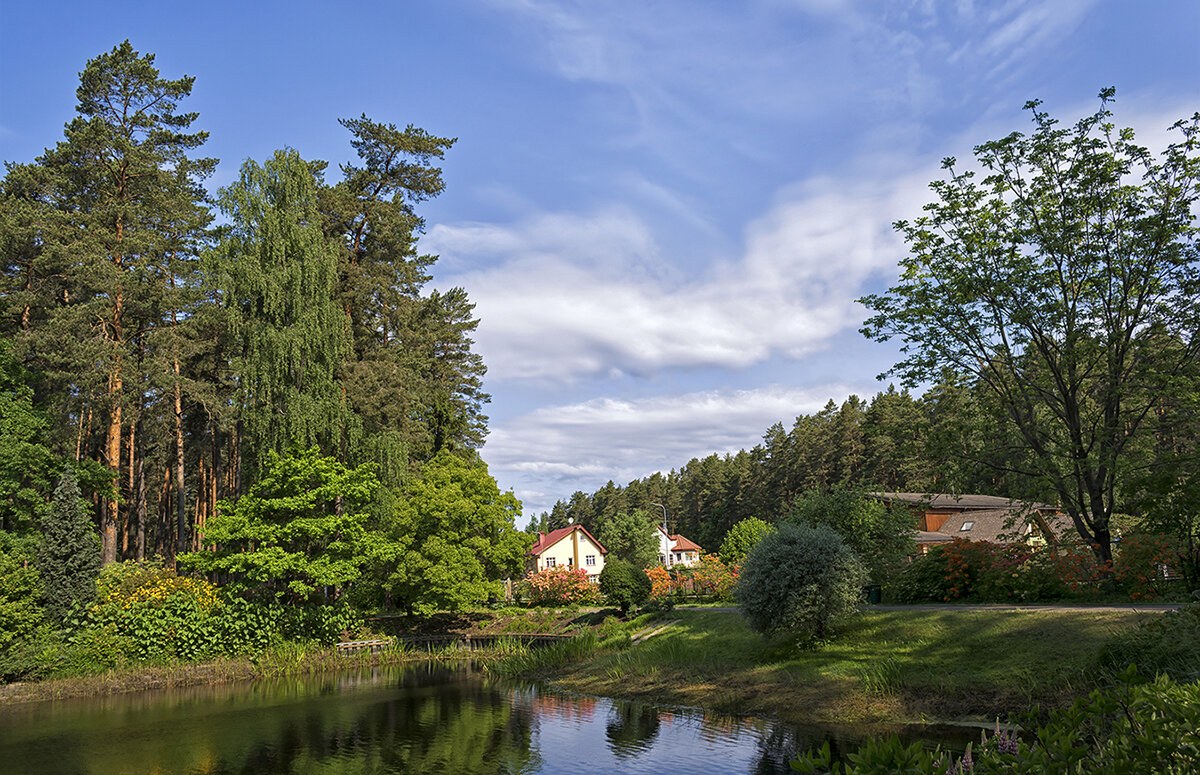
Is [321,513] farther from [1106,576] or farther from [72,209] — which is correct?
[1106,576]

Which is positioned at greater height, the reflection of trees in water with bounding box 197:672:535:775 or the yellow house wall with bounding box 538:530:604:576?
the yellow house wall with bounding box 538:530:604:576

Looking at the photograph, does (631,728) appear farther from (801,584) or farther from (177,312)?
(177,312)

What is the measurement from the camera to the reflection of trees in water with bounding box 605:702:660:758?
638 inches

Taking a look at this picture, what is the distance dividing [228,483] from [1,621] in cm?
2254

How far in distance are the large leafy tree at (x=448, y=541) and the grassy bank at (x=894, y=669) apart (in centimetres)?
1239

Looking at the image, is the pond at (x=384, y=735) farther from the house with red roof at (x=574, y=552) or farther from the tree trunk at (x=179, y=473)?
the house with red roof at (x=574, y=552)

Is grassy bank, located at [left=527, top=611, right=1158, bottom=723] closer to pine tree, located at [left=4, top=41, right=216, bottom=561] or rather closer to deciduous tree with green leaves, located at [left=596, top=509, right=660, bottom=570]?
pine tree, located at [left=4, top=41, right=216, bottom=561]

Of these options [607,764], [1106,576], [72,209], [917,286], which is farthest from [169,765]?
[72,209]

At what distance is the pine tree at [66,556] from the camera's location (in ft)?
87.9

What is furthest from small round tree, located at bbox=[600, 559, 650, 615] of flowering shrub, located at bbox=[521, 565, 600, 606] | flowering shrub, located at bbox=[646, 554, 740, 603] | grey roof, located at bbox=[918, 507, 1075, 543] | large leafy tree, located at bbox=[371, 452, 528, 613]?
grey roof, located at bbox=[918, 507, 1075, 543]

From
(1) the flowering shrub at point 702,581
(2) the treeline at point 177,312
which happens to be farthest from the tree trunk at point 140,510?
(1) the flowering shrub at point 702,581

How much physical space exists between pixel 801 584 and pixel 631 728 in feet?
19.8

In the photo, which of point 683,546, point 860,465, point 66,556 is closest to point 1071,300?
point 66,556

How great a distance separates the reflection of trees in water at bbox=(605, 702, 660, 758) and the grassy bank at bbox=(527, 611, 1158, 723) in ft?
4.12
